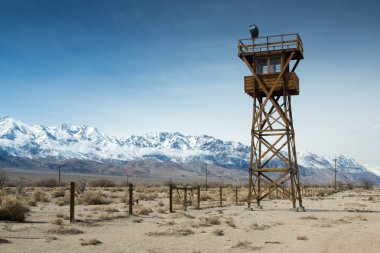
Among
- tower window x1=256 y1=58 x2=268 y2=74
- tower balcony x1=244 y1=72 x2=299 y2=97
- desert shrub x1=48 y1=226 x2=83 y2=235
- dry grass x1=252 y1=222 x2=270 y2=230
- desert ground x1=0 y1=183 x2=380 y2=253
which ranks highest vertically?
tower window x1=256 y1=58 x2=268 y2=74

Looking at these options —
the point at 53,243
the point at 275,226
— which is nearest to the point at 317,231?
the point at 275,226

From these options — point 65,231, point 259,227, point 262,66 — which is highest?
point 262,66

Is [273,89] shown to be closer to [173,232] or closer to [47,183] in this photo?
[173,232]

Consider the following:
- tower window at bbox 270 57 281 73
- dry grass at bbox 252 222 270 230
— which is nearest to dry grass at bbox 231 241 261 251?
dry grass at bbox 252 222 270 230

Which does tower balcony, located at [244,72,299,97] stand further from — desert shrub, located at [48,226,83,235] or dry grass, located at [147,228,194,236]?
desert shrub, located at [48,226,83,235]

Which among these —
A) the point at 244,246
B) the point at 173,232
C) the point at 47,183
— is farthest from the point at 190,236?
the point at 47,183

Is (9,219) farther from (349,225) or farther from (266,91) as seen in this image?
(266,91)

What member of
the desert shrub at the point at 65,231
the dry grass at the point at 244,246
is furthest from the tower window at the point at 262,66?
the desert shrub at the point at 65,231

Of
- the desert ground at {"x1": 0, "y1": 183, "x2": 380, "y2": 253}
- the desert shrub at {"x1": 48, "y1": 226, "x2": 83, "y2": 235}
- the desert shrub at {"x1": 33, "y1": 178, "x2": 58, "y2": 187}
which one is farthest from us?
the desert shrub at {"x1": 33, "y1": 178, "x2": 58, "y2": 187}

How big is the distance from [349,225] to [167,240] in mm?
8512

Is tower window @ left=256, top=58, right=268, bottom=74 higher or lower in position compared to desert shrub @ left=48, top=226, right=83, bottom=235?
higher

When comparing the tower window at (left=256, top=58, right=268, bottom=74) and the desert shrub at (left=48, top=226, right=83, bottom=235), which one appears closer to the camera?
the desert shrub at (left=48, top=226, right=83, bottom=235)

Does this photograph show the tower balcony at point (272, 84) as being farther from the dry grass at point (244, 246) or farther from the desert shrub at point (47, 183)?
the desert shrub at point (47, 183)

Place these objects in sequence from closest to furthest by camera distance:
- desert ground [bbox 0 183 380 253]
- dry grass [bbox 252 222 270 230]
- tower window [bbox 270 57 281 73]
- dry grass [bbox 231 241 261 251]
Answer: desert ground [bbox 0 183 380 253], dry grass [bbox 231 241 261 251], dry grass [bbox 252 222 270 230], tower window [bbox 270 57 281 73]
